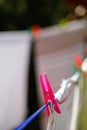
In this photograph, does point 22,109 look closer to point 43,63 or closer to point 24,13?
point 43,63

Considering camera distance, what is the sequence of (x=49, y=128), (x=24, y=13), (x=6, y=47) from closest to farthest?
(x=49, y=128)
(x=6, y=47)
(x=24, y=13)

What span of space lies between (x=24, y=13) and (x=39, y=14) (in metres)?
0.12

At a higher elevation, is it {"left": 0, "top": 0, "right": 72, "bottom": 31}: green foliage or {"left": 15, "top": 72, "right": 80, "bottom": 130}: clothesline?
{"left": 0, "top": 0, "right": 72, "bottom": 31}: green foliage

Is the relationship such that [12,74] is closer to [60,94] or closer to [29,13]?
[29,13]

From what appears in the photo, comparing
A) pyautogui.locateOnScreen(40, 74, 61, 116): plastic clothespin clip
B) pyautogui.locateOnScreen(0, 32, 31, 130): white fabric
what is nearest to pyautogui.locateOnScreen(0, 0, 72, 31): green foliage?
pyautogui.locateOnScreen(0, 32, 31, 130): white fabric

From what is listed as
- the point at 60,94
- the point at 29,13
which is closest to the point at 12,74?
the point at 29,13

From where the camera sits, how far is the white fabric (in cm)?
182

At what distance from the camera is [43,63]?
1987mm

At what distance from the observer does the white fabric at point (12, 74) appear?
182 cm

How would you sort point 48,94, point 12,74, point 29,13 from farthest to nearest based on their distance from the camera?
point 29,13 → point 12,74 → point 48,94

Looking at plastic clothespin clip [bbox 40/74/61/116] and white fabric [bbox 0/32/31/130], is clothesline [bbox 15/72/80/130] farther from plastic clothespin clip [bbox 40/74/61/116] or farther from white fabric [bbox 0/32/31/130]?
white fabric [bbox 0/32/31/130]

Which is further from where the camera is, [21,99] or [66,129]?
[21,99]

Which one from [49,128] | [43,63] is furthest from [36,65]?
[49,128]

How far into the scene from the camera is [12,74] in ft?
6.07
